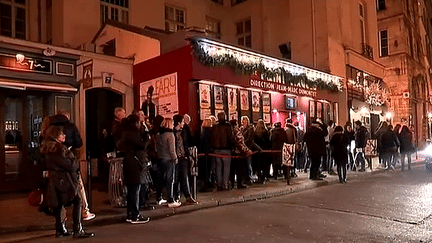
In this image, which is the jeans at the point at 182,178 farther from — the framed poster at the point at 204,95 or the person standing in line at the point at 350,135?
the person standing in line at the point at 350,135

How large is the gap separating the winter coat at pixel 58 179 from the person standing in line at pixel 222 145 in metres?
4.88

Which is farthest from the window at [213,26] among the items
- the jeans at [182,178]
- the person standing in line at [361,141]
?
the jeans at [182,178]

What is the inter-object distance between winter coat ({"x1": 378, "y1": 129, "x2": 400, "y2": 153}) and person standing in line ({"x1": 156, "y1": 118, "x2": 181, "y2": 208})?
400 inches

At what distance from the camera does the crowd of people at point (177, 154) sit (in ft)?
19.9

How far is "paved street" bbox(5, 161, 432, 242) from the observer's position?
6.07 metres

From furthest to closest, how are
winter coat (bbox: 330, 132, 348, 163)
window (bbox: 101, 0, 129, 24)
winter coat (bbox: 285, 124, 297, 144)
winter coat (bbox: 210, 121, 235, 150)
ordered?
window (bbox: 101, 0, 129, 24) < winter coat (bbox: 285, 124, 297, 144) < winter coat (bbox: 330, 132, 348, 163) < winter coat (bbox: 210, 121, 235, 150)

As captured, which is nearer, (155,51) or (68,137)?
(68,137)

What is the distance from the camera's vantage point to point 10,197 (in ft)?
34.5

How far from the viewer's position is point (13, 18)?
14852 millimetres

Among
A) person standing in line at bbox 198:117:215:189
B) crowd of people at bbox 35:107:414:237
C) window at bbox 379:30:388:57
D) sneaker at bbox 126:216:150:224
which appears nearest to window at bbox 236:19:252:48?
crowd of people at bbox 35:107:414:237

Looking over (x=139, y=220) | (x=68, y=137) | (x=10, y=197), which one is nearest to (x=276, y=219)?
(x=139, y=220)

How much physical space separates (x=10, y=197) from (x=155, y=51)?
5.88 m

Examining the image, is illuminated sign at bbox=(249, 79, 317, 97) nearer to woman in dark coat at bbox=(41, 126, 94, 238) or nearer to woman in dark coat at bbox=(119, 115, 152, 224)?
woman in dark coat at bbox=(119, 115, 152, 224)

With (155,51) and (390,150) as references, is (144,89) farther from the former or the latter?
(390,150)
